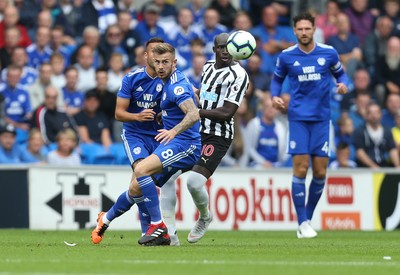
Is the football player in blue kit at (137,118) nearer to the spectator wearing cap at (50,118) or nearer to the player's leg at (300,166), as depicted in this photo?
the player's leg at (300,166)

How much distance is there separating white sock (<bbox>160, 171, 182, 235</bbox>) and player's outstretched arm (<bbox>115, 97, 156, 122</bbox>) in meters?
0.73

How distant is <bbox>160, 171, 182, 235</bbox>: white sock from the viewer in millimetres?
12516

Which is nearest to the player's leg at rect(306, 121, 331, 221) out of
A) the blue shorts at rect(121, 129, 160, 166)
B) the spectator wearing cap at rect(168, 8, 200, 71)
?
the blue shorts at rect(121, 129, 160, 166)

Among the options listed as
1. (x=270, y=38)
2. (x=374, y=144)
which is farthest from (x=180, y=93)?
(x=270, y=38)

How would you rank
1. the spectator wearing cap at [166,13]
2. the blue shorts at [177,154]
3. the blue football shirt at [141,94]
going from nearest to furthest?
the blue shorts at [177,154], the blue football shirt at [141,94], the spectator wearing cap at [166,13]

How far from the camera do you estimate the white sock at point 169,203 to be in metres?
12.5

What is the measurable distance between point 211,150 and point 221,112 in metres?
0.52

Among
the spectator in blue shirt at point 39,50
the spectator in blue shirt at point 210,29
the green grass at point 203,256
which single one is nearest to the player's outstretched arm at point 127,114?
the green grass at point 203,256

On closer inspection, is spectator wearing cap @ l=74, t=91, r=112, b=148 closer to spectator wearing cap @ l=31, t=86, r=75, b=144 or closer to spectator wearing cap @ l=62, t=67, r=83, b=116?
spectator wearing cap @ l=62, t=67, r=83, b=116

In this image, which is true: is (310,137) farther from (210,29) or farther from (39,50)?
(210,29)

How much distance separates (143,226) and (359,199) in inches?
279

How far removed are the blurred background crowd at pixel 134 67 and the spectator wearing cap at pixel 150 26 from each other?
2 centimetres

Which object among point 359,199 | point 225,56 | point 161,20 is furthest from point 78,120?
point 225,56

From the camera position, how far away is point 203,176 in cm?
1291
